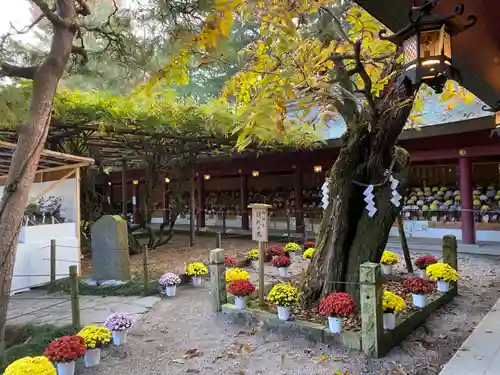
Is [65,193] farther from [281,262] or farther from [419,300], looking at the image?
[419,300]

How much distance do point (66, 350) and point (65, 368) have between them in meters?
0.20

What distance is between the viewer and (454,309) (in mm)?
5750

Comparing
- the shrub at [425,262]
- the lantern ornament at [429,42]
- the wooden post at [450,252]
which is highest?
the lantern ornament at [429,42]

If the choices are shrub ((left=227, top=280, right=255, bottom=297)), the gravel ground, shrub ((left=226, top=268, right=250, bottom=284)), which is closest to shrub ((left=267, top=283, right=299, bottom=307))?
the gravel ground

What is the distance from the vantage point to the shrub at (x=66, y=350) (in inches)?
147

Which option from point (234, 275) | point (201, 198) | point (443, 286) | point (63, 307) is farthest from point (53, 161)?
point (201, 198)

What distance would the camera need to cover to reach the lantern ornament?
85.7 inches

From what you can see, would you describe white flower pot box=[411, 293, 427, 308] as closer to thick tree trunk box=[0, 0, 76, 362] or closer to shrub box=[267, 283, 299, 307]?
shrub box=[267, 283, 299, 307]

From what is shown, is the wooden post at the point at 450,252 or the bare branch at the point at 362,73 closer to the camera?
the bare branch at the point at 362,73

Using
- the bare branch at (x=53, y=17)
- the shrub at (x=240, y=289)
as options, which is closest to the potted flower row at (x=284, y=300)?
the shrub at (x=240, y=289)

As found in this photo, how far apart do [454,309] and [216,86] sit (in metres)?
17.2

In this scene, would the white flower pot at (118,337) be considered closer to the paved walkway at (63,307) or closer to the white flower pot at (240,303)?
the paved walkway at (63,307)

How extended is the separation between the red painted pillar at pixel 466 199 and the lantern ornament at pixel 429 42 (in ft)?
30.6

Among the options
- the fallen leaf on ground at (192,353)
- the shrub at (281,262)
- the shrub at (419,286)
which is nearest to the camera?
the fallen leaf on ground at (192,353)
